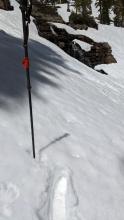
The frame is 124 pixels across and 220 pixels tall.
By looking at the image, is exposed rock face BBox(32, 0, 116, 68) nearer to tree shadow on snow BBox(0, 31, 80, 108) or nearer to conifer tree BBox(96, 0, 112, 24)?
tree shadow on snow BBox(0, 31, 80, 108)

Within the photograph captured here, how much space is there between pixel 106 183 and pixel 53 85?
15.1 feet

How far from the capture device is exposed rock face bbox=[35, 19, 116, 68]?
28750 mm

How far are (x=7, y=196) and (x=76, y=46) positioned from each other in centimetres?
2540

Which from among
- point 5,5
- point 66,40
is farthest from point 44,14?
point 66,40

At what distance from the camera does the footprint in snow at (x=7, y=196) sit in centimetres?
492

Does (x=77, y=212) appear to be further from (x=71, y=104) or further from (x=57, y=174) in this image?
(x=71, y=104)

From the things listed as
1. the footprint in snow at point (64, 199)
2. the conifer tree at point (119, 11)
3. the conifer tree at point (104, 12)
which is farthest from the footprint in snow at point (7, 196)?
the conifer tree at point (119, 11)

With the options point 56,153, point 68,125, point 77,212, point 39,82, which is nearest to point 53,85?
point 39,82

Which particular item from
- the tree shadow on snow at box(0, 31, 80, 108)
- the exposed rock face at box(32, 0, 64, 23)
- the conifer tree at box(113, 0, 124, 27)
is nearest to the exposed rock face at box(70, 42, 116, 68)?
the exposed rock face at box(32, 0, 64, 23)

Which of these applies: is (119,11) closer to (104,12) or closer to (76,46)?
(104,12)

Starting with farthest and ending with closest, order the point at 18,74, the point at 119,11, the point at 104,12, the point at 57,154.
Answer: the point at 119,11, the point at 104,12, the point at 18,74, the point at 57,154

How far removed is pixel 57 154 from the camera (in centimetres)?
672

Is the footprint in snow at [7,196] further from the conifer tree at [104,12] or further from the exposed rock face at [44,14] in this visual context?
the conifer tree at [104,12]

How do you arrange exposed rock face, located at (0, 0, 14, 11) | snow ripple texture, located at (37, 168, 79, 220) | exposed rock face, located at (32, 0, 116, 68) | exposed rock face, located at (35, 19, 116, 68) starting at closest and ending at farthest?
snow ripple texture, located at (37, 168, 79, 220) < exposed rock face, located at (35, 19, 116, 68) < exposed rock face, located at (32, 0, 116, 68) < exposed rock face, located at (0, 0, 14, 11)
